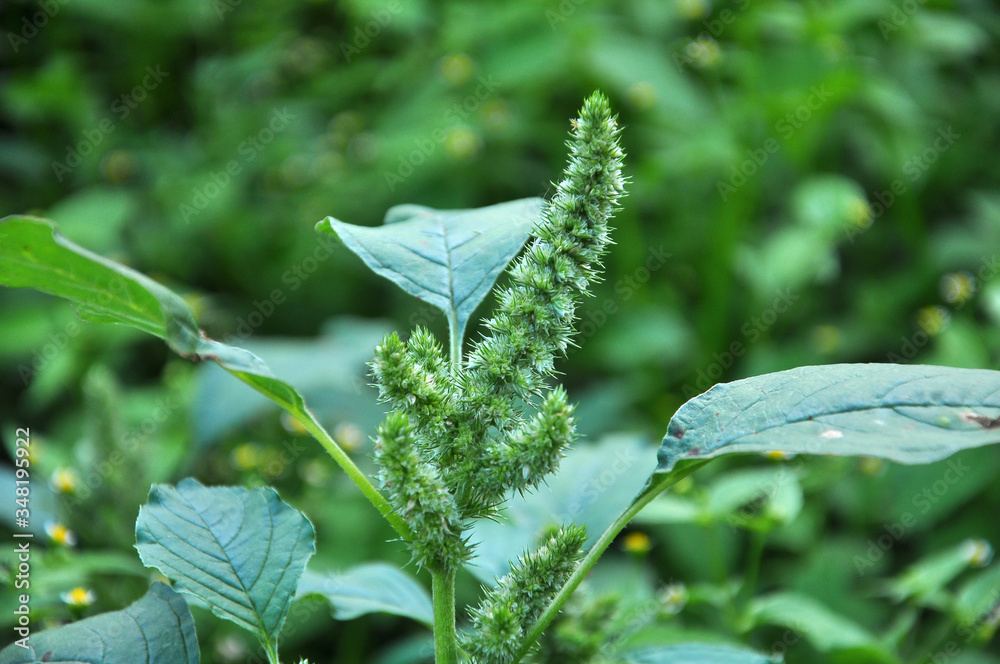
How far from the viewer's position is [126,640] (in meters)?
1.12

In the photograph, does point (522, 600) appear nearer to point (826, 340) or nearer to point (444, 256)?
point (444, 256)

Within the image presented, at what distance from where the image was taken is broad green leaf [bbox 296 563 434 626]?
132 cm

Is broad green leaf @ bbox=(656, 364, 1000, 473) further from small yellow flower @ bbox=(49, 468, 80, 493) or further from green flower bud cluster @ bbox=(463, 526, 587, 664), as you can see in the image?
small yellow flower @ bbox=(49, 468, 80, 493)

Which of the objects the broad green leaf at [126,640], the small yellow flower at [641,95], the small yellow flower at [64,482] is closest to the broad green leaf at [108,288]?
the broad green leaf at [126,640]

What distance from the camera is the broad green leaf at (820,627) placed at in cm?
167

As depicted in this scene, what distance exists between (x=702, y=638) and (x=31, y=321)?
10.4ft

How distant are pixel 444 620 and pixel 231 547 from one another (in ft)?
1.14

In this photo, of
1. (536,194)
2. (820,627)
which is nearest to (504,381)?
(820,627)

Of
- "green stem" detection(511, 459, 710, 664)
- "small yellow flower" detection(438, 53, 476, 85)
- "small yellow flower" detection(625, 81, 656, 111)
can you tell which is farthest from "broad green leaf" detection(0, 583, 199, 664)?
"small yellow flower" detection(438, 53, 476, 85)

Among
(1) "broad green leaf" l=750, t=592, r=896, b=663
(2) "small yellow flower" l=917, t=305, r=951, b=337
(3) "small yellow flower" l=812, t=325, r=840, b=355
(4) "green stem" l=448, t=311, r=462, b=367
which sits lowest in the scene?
(1) "broad green leaf" l=750, t=592, r=896, b=663

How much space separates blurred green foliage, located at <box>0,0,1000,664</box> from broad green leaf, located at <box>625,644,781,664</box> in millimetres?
976

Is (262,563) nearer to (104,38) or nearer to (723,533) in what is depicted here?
(723,533)

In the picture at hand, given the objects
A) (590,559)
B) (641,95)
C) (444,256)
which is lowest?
(590,559)

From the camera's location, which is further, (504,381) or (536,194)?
(536,194)
